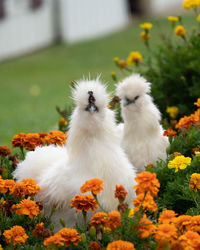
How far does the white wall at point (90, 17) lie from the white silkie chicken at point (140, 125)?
11.6m

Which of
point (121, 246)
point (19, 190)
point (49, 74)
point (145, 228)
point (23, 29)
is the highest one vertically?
point (23, 29)

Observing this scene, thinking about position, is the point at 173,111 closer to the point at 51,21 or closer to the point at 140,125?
the point at 140,125

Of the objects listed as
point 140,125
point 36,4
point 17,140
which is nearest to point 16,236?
point 17,140

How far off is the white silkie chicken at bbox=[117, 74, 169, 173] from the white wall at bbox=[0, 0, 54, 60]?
34.6 ft

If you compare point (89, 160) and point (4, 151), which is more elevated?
point (4, 151)

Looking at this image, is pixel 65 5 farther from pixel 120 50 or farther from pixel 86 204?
pixel 86 204

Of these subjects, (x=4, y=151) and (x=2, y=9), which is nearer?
(x=4, y=151)

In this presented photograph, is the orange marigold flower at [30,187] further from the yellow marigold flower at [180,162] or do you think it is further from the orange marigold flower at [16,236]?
the yellow marigold flower at [180,162]

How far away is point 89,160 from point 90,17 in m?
13.4

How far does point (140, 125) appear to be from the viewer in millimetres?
3475

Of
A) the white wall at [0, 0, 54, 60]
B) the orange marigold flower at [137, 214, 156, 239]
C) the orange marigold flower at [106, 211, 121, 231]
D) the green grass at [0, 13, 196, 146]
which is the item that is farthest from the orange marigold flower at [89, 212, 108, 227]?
the white wall at [0, 0, 54, 60]

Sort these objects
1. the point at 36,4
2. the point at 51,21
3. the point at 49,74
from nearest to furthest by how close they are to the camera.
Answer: the point at 49,74, the point at 36,4, the point at 51,21

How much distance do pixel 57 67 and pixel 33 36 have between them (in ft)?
7.09

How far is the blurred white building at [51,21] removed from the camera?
13664mm
